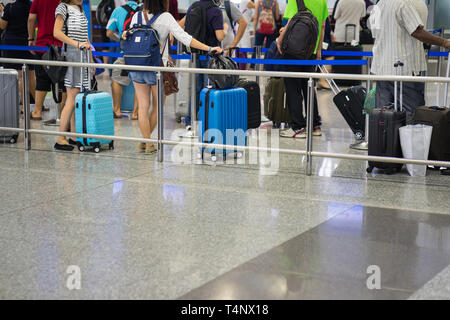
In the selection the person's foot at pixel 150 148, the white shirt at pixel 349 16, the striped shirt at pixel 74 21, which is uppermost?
the white shirt at pixel 349 16

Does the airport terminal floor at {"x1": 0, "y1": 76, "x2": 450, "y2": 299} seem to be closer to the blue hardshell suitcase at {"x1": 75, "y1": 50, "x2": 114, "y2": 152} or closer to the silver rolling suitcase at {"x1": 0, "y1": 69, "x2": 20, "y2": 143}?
the blue hardshell suitcase at {"x1": 75, "y1": 50, "x2": 114, "y2": 152}

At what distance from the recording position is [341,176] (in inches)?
251

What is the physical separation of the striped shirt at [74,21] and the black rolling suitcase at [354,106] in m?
2.84

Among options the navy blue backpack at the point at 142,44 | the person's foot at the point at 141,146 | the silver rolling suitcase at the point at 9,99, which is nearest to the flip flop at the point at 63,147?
the silver rolling suitcase at the point at 9,99

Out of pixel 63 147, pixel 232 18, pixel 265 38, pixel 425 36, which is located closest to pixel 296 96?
pixel 232 18

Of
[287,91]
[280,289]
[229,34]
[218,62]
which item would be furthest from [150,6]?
[280,289]

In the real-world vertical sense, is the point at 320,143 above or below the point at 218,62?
below

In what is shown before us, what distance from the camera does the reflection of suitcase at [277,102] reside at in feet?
29.3

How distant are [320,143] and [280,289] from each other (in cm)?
473

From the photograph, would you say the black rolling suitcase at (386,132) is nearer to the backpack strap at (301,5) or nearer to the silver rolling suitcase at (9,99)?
the backpack strap at (301,5)

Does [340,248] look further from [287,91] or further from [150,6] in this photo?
[287,91]

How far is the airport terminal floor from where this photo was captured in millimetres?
3639

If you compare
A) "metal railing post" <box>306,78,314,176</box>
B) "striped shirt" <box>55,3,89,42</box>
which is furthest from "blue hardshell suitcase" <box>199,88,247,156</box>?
"striped shirt" <box>55,3,89,42</box>
